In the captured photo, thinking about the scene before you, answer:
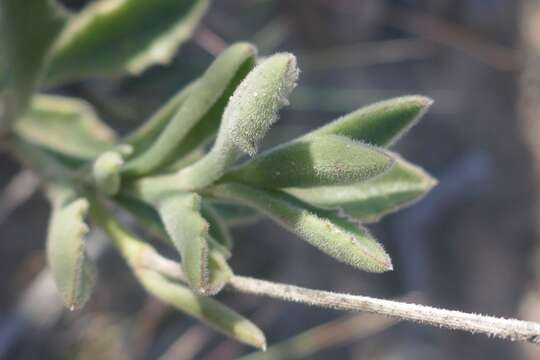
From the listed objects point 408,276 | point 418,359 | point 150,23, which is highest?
point 150,23

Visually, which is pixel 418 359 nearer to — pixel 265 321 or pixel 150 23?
pixel 265 321

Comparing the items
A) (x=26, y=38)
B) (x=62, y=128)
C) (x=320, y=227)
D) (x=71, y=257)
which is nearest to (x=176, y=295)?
(x=71, y=257)

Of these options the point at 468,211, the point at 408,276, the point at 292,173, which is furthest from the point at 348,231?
the point at 468,211

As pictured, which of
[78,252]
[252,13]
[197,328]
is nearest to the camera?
[78,252]

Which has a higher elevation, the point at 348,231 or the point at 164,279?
the point at 348,231

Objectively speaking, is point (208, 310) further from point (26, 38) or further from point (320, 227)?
point (26, 38)

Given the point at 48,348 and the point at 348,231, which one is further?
the point at 48,348

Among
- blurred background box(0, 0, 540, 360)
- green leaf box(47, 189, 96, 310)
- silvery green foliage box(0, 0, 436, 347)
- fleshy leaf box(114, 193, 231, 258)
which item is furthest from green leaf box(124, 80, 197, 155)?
blurred background box(0, 0, 540, 360)
